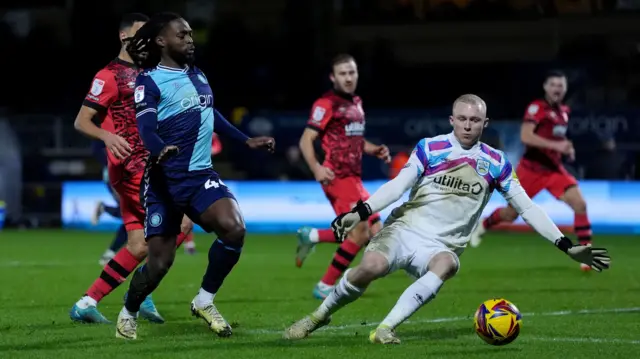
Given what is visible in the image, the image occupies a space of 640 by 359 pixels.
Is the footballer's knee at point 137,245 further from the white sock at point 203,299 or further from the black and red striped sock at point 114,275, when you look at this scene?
the white sock at point 203,299

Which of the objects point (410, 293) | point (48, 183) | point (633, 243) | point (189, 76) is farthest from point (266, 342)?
point (48, 183)

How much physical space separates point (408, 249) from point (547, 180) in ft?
22.0

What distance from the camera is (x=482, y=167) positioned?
295 inches

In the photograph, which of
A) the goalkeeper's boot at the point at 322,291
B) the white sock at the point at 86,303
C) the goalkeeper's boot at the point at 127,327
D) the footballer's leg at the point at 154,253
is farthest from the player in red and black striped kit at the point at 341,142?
the goalkeeper's boot at the point at 127,327

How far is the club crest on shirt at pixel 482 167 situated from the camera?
24.6ft

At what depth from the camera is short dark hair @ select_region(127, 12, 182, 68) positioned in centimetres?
762

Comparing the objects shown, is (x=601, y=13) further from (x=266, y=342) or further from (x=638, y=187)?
(x=266, y=342)

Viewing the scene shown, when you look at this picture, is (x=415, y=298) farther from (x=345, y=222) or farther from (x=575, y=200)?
(x=575, y=200)

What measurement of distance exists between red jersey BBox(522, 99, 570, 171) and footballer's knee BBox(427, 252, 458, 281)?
6.68 metres

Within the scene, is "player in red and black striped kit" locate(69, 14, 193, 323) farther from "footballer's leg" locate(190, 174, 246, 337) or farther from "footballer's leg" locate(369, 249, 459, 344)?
"footballer's leg" locate(369, 249, 459, 344)

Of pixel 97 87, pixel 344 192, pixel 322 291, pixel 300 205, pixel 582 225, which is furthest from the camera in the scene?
pixel 300 205

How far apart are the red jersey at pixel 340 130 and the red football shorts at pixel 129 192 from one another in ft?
9.28

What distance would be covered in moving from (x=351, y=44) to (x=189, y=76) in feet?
72.7

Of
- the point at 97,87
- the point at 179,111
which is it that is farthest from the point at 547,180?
the point at 179,111
